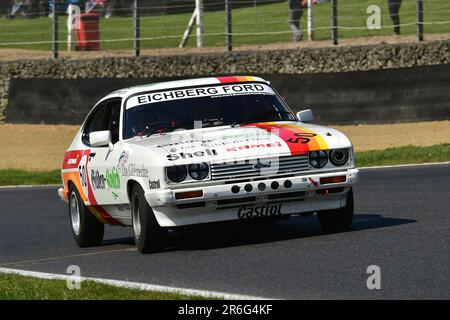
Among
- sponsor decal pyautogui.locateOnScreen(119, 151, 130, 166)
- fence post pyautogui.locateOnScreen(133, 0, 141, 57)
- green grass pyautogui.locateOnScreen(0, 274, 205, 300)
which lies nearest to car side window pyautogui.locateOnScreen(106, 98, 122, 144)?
sponsor decal pyautogui.locateOnScreen(119, 151, 130, 166)

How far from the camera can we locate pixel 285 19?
30.7m

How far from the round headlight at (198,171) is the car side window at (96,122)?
95.4 inches

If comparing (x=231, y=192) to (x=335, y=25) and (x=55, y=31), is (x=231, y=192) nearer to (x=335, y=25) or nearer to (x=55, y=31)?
(x=335, y=25)

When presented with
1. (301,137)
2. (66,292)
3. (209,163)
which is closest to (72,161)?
(209,163)

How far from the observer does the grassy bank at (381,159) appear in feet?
70.0

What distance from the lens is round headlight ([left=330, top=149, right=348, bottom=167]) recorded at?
10781 mm

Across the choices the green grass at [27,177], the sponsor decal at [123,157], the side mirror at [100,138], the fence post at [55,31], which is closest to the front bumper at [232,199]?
the sponsor decal at [123,157]

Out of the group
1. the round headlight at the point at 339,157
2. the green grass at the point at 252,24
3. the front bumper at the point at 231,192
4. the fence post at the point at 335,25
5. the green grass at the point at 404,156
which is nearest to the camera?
the front bumper at the point at 231,192

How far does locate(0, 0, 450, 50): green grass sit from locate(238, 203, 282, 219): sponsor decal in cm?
1711

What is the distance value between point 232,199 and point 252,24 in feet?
67.0

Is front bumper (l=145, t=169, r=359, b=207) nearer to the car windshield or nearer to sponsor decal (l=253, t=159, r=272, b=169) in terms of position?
sponsor decal (l=253, t=159, r=272, b=169)

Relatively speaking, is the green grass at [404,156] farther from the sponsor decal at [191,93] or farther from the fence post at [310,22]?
the sponsor decal at [191,93]
